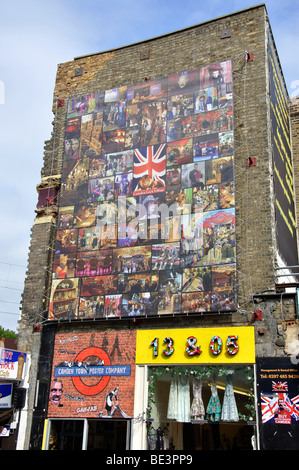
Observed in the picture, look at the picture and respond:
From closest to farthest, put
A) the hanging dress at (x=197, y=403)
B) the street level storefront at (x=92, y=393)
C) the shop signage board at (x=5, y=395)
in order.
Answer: the hanging dress at (x=197, y=403)
the street level storefront at (x=92, y=393)
the shop signage board at (x=5, y=395)

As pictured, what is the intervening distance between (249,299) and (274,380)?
217 cm

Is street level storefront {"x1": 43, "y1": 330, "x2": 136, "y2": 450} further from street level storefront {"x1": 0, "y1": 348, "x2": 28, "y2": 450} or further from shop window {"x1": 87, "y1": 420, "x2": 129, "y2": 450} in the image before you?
street level storefront {"x1": 0, "y1": 348, "x2": 28, "y2": 450}

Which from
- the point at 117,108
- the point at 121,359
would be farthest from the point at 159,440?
the point at 117,108

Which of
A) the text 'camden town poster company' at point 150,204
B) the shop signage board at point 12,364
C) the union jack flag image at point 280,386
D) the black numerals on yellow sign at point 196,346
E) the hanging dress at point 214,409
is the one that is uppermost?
the text 'camden town poster company' at point 150,204

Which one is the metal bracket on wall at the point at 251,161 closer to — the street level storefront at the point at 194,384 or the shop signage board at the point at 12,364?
the street level storefront at the point at 194,384

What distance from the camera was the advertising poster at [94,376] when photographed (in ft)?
48.4

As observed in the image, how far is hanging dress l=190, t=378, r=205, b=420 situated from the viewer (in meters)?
13.9

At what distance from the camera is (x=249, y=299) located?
14.1m

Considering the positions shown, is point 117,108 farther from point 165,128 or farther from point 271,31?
point 271,31

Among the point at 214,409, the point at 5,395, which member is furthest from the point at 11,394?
the point at 214,409

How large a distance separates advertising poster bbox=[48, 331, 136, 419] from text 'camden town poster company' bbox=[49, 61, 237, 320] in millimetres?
801

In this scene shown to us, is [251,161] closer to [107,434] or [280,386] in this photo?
[280,386]

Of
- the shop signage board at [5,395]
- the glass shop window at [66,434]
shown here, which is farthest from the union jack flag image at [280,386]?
the shop signage board at [5,395]

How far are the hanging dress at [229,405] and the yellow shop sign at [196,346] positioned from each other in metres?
0.65
